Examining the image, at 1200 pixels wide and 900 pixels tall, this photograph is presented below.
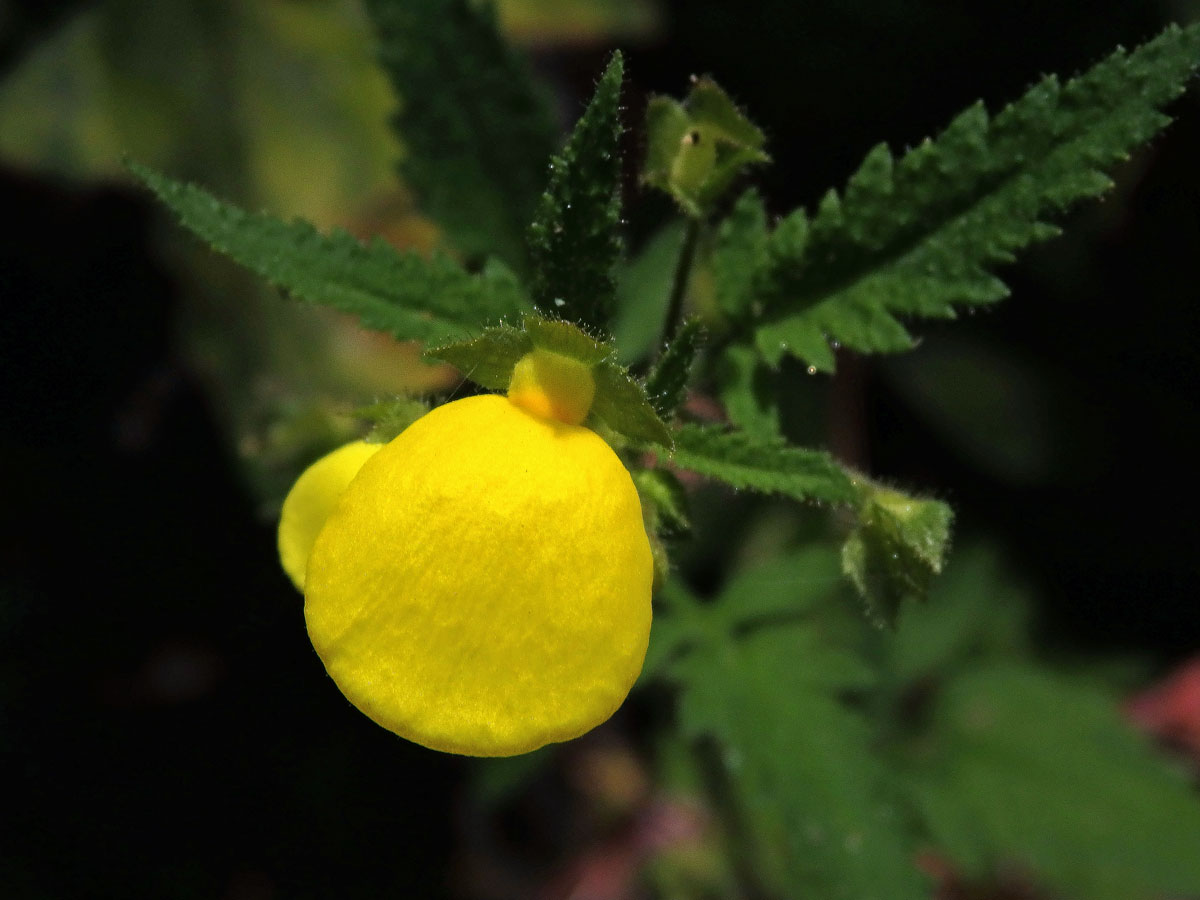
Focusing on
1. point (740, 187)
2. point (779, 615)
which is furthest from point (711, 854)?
point (740, 187)

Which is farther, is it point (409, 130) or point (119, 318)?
point (119, 318)

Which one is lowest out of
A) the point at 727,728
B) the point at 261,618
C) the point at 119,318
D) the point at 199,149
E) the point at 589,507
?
the point at 261,618

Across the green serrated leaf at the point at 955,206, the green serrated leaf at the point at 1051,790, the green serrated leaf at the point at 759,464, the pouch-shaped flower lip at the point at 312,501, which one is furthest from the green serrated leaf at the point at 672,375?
the green serrated leaf at the point at 1051,790

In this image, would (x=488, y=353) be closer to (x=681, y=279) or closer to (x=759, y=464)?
(x=759, y=464)

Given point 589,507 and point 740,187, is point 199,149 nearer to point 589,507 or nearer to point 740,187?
point 740,187

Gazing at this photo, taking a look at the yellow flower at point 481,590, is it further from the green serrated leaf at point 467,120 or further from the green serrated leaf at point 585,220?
the green serrated leaf at point 467,120

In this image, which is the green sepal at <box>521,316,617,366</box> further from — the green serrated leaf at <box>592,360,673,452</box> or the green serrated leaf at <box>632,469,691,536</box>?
the green serrated leaf at <box>632,469,691,536</box>
